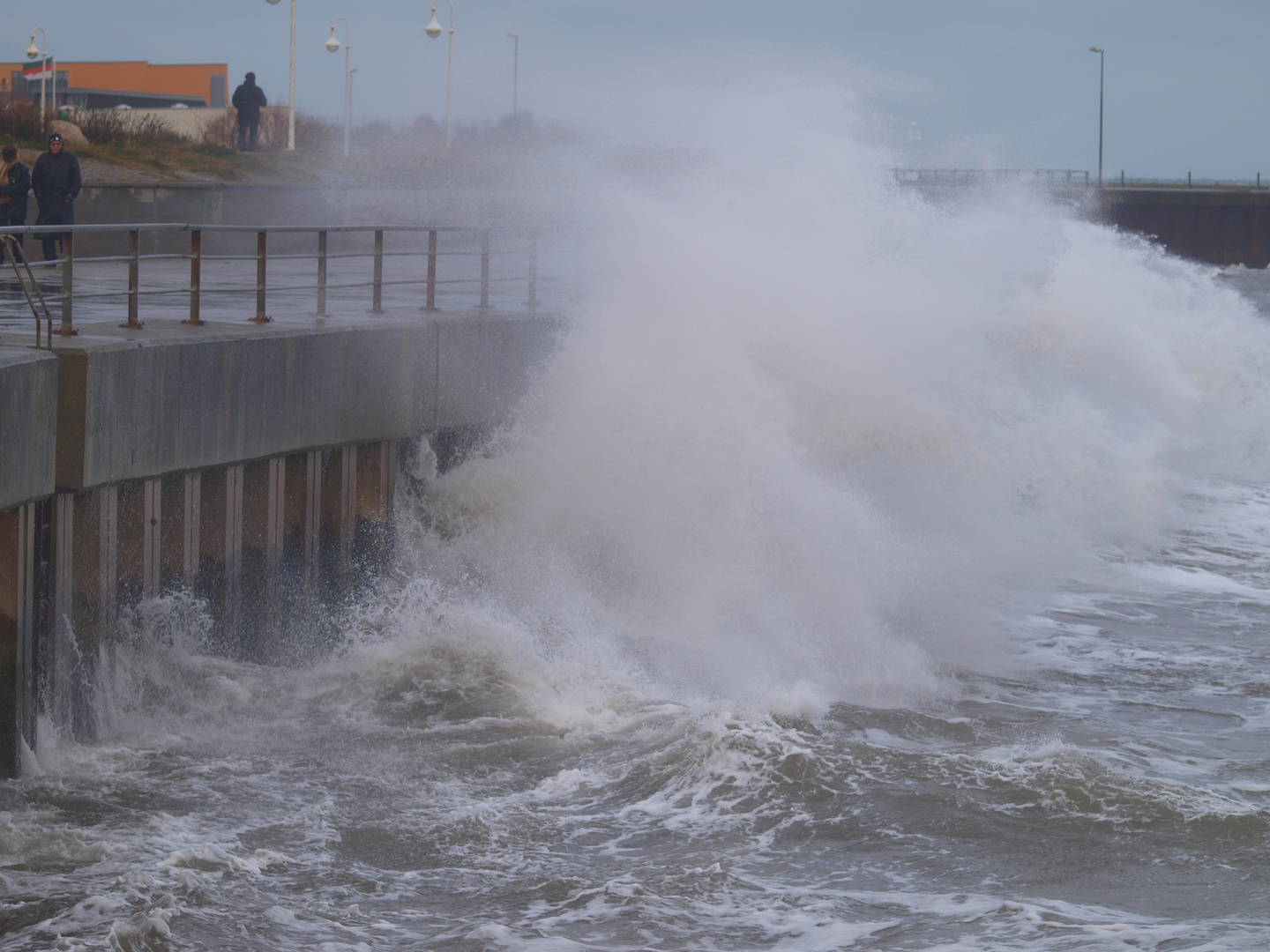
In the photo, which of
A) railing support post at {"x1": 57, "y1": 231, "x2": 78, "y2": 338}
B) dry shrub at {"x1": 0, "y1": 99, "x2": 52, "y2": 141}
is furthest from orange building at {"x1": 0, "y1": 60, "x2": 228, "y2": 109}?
railing support post at {"x1": 57, "y1": 231, "x2": 78, "y2": 338}

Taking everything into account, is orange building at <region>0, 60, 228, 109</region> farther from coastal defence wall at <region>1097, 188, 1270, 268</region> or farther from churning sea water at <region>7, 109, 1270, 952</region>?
churning sea water at <region>7, 109, 1270, 952</region>

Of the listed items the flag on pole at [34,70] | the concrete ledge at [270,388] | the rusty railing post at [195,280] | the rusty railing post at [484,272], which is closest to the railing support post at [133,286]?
the concrete ledge at [270,388]

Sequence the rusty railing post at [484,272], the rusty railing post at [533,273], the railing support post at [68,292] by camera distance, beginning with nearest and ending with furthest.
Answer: the railing support post at [68,292]
the rusty railing post at [484,272]
the rusty railing post at [533,273]

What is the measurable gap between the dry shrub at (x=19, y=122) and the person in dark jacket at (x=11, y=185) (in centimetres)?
939

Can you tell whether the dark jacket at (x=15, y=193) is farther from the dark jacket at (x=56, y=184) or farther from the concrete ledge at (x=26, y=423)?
the concrete ledge at (x=26, y=423)

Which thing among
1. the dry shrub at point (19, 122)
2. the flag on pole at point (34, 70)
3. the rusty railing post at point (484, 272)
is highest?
the flag on pole at point (34, 70)

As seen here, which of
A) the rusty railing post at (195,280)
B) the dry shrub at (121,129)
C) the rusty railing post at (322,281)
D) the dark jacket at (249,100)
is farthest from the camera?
the dark jacket at (249,100)

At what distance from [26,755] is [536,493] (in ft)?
14.4

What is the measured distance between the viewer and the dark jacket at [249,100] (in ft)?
79.7

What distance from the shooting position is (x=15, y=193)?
41.0 feet

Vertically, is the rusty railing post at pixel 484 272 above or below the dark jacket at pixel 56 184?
below

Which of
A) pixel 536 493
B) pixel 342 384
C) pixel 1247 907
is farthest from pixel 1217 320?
pixel 1247 907

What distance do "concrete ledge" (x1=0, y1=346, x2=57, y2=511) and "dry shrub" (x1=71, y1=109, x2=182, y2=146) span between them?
17.3 meters

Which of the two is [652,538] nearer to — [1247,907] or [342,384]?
[342,384]
